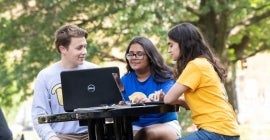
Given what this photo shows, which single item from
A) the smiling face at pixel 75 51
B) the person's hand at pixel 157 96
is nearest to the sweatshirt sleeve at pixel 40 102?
the smiling face at pixel 75 51

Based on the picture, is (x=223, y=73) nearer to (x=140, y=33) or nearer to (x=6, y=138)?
(x=6, y=138)

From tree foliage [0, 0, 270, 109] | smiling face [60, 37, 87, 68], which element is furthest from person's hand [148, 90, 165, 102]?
tree foliage [0, 0, 270, 109]

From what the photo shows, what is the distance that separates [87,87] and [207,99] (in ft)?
2.73

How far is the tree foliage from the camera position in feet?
39.0

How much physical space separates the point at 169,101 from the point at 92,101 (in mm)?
562

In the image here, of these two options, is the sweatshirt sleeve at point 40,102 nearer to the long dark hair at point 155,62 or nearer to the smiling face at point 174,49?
the long dark hair at point 155,62

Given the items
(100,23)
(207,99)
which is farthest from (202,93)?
(100,23)

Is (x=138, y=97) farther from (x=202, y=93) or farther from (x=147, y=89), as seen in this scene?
(x=202, y=93)

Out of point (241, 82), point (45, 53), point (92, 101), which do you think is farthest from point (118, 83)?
point (241, 82)

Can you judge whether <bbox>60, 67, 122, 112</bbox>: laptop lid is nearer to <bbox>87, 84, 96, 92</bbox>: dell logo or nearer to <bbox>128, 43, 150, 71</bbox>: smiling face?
<bbox>87, 84, 96, 92</bbox>: dell logo

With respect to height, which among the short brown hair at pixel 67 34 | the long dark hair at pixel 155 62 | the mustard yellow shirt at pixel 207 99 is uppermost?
the short brown hair at pixel 67 34

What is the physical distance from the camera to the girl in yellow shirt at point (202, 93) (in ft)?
14.2

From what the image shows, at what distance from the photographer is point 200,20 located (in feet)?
46.3

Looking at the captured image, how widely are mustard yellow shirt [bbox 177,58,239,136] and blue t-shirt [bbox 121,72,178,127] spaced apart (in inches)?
25.4
